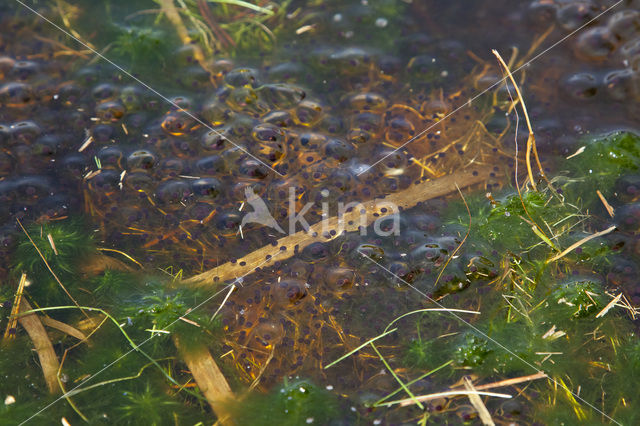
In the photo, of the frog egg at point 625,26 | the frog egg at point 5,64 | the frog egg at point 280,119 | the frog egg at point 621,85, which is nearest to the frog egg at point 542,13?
the frog egg at point 625,26

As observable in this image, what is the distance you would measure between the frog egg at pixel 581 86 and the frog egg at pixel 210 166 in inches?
56.9

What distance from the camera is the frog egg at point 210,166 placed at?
2133 millimetres

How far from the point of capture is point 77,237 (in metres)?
2.01

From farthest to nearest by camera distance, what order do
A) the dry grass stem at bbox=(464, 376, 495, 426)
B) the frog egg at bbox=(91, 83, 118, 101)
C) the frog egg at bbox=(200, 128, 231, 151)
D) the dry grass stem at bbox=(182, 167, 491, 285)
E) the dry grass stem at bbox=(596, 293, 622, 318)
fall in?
1. the frog egg at bbox=(91, 83, 118, 101)
2. the frog egg at bbox=(200, 128, 231, 151)
3. the dry grass stem at bbox=(182, 167, 491, 285)
4. the dry grass stem at bbox=(596, 293, 622, 318)
5. the dry grass stem at bbox=(464, 376, 495, 426)

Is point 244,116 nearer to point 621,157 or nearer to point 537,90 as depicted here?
point 537,90

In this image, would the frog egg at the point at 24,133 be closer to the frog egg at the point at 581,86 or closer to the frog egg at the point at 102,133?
the frog egg at the point at 102,133

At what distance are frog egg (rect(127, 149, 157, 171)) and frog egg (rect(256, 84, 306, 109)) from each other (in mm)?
521

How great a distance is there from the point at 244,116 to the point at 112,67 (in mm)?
645

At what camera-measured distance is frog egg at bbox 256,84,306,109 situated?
7.40 ft

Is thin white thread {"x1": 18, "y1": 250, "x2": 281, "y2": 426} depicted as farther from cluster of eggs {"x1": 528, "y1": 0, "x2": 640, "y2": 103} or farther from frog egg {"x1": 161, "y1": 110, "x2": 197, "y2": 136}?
cluster of eggs {"x1": 528, "y1": 0, "x2": 640, "y2": 103}

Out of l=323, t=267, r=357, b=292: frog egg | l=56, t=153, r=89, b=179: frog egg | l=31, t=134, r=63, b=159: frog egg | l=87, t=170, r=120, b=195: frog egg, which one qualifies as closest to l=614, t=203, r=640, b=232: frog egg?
l=323, t=267, r=357, b=292: frog egg

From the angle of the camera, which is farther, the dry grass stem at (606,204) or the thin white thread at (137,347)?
the dry grass stem at (606,204)

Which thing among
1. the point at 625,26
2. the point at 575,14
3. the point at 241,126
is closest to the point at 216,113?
the point at 241,126

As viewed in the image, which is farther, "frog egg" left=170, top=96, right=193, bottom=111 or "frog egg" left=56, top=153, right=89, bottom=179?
"frog egg" left=170, top=96, right=193, bottom=111
